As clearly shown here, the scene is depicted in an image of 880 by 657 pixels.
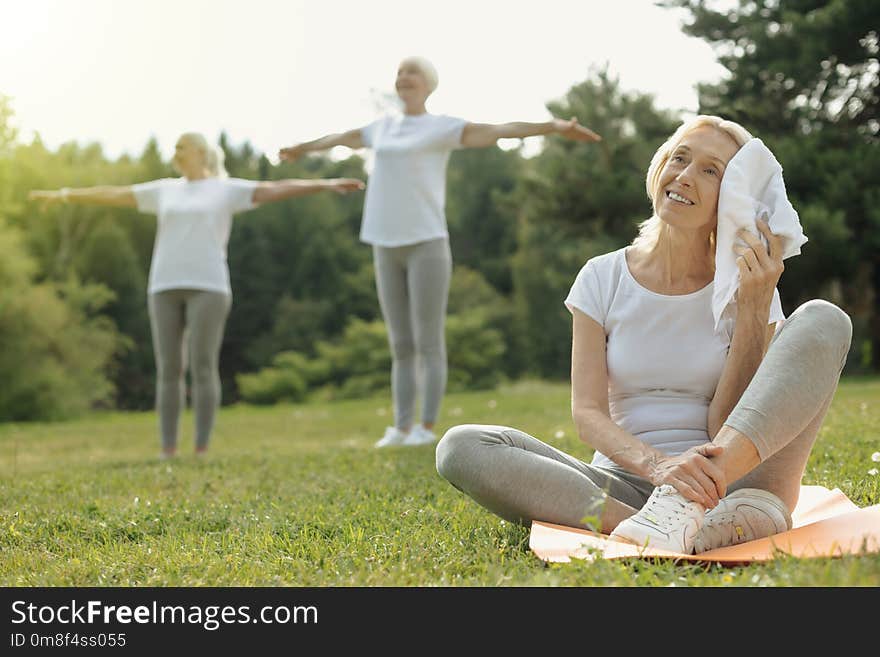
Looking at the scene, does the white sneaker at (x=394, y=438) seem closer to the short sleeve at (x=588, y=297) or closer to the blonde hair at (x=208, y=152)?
the blonde hair at (x=208, y=152)

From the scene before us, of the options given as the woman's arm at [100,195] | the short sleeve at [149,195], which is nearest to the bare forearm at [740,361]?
the short sleeve at [149,195]

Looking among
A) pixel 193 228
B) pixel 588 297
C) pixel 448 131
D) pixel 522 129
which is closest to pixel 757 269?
pixel 588 297

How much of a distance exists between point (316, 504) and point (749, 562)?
181 centimetres

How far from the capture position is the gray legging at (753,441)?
2.36 metres

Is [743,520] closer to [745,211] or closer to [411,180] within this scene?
[745,211]

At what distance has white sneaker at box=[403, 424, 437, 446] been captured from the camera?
5969mm

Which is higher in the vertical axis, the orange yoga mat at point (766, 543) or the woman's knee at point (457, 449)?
the woman's knee at point (457, 449)

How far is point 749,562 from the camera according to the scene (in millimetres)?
2193

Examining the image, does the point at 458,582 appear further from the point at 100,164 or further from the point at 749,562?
the point at 100,164

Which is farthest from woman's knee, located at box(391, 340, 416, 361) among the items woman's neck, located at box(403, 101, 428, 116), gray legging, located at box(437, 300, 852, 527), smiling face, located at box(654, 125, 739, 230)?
smiling face, located at box(654, 125, 739, 230)

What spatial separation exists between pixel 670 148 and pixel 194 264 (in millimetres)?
3890

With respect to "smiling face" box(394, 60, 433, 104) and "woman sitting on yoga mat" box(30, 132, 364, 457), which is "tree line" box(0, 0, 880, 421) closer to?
"smiling face" box(394, 60, 433, 104)

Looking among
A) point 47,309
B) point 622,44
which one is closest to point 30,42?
point 47,309

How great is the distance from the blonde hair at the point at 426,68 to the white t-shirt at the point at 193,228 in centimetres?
126
